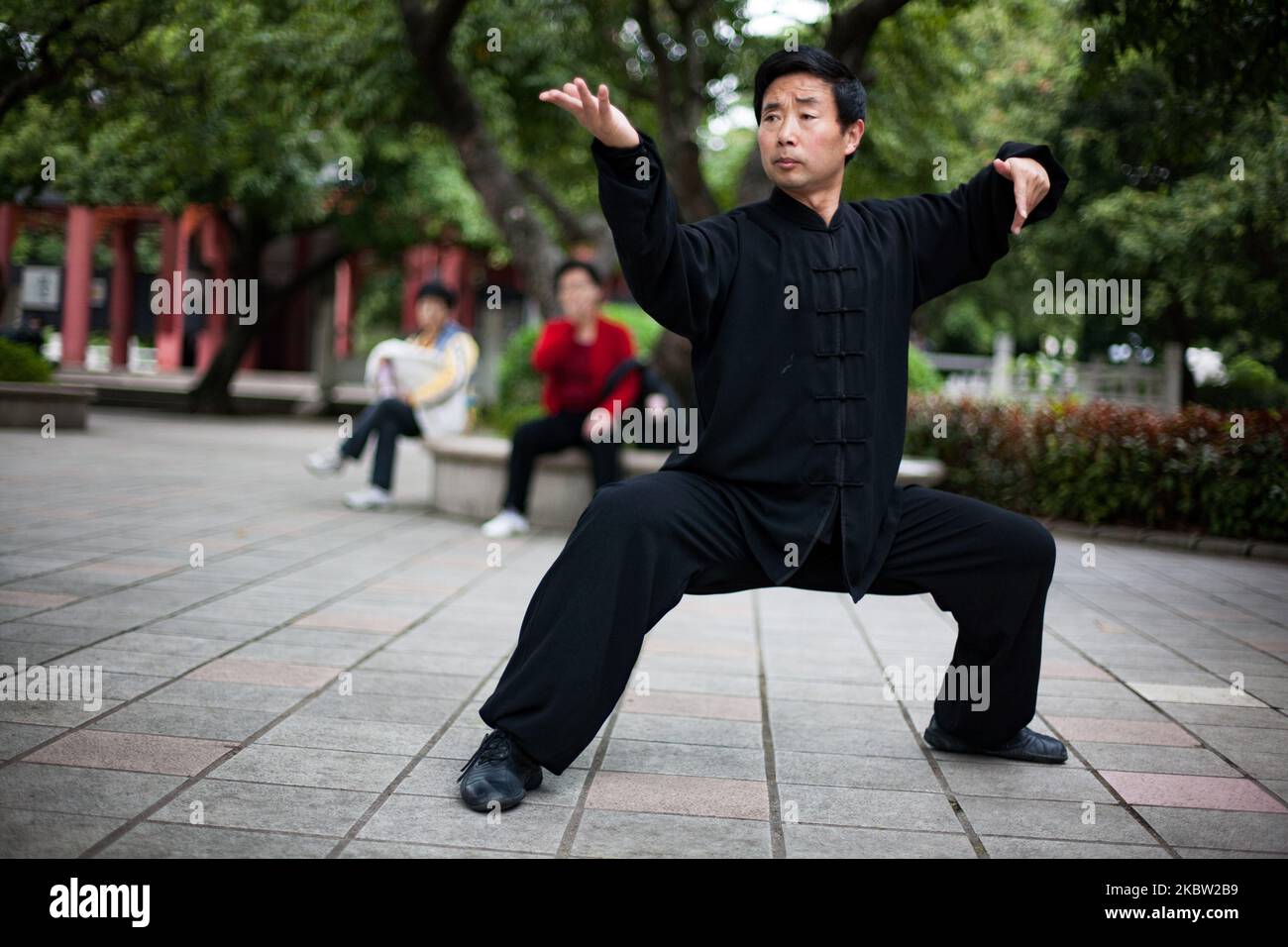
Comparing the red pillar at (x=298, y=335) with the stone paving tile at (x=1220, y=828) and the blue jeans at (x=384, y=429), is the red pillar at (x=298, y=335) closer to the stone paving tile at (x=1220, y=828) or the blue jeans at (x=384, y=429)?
the blue jeans at (x=384, y=429)

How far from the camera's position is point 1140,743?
3.85 m

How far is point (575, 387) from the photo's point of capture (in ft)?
26.6

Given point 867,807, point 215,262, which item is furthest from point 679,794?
point 215,262

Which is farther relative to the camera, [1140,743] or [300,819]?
[1140,743]

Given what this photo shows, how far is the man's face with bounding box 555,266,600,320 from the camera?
25.5 feet

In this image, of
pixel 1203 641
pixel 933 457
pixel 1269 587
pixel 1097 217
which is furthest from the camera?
pixel 1097 217

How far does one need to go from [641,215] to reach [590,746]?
5.31 ft

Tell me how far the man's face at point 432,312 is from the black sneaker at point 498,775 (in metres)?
6.80

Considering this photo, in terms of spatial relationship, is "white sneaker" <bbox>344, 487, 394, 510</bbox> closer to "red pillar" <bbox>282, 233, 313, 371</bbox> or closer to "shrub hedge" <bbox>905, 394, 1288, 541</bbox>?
"shrub hedge" <bbox>905, 394, 1288, 541</bbox>

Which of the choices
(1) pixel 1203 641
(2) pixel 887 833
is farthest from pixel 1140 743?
(1) pixel 1203 641

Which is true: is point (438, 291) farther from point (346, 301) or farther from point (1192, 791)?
point (346, 301)

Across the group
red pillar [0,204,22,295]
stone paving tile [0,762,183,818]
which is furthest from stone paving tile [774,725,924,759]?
red pillar [0,204,22,295]
